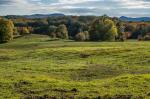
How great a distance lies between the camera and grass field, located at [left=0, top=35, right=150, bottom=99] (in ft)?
84.6

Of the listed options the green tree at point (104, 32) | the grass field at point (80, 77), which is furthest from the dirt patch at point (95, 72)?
the green tree at point (104, 32)

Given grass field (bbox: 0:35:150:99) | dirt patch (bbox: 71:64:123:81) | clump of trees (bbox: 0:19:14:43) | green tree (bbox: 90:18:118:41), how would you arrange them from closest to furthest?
grass field (bbox: 0:35:150:99)
dirt patch (bbox: 71:64:123:81)
clump of trees (bbox: 0:19:14:43)
green tree (bbox: 90:18:118:41)

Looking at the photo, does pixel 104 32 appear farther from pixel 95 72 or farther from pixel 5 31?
pixel 95 72

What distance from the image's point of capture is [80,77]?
34.6 metres

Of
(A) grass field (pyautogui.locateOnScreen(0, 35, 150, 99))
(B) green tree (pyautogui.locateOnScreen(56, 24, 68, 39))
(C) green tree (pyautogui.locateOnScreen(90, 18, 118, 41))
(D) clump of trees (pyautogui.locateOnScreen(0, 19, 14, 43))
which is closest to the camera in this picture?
(A) grass field (pyautogui.locateOnScreen(0, 35, 150, 99))

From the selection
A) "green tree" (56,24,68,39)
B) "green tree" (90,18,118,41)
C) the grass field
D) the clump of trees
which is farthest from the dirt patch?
"green tree" (56,24,68,39)

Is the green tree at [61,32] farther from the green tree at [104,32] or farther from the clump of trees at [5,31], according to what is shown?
the clump of trees at [5,31]

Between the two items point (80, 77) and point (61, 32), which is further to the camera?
point (61, 32)

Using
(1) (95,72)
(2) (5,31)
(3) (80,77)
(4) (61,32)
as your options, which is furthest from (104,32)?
(3) (80,77)

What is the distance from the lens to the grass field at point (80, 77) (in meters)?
25.8

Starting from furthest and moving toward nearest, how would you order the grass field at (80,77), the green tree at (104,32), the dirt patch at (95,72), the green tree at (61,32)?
1. the green tree at (61,32)
2. the green tree at (104,32)
3. the dirt patch at (95,72)
4. the grass field at (80,77)

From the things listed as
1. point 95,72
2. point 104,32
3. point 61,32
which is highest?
point 95,72

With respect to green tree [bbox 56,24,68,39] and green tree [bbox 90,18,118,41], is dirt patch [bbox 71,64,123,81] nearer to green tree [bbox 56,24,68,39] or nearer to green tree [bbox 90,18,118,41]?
green tree [bbox 90,18,118,41]

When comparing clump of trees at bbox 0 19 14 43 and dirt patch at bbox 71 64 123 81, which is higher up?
dirt patch at bbox 71 64 123 81
